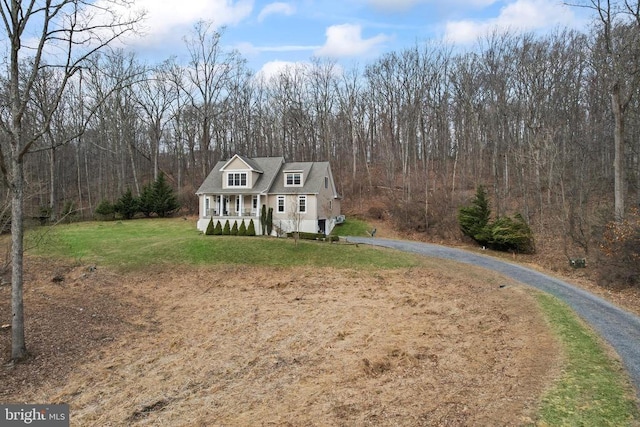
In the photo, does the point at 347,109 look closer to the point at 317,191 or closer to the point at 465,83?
the point at 465,83

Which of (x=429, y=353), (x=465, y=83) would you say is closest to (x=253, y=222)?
(x=429, y=353)

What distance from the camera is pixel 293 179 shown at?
28.4 meters

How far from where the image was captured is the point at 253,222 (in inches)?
1032

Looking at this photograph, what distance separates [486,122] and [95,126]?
1692 inches

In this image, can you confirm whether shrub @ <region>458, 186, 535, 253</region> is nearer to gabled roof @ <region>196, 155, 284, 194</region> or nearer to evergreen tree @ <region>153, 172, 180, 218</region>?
gabled roof @ <region>196, 155, 284, 194</region>

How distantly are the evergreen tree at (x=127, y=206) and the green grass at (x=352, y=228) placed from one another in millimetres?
20614

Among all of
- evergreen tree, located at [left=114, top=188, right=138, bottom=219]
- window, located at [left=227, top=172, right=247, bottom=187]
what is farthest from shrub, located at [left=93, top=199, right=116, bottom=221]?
window, located at [left=227, top=172, right=247, bottom=187]

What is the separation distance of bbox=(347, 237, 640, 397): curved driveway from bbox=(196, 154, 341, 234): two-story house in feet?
27.7

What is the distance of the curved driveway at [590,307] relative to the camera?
7758 mm

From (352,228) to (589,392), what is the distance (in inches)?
965

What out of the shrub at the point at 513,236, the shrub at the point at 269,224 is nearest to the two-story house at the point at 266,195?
the shrub at the point at 269,224

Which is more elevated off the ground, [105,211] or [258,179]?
[258,179]

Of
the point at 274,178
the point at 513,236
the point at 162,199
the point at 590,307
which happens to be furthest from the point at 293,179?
the point at 590,307

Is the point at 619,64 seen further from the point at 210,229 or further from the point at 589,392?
the point at 210,229
